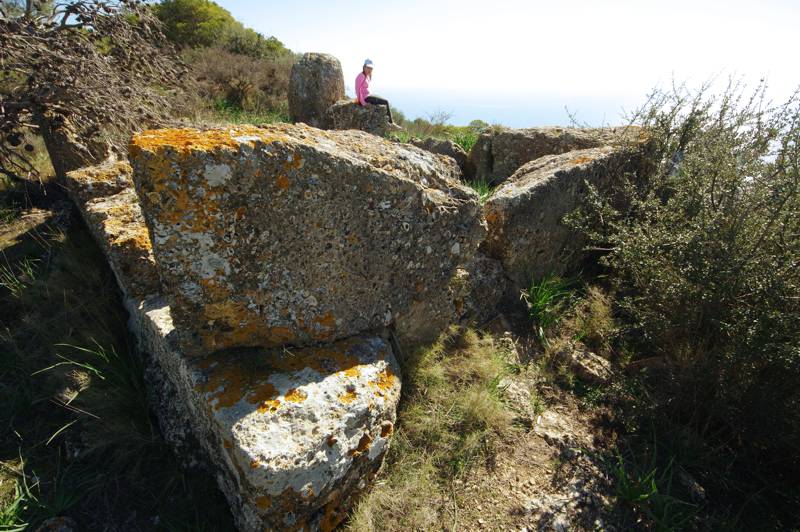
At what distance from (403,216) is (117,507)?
2498 mm

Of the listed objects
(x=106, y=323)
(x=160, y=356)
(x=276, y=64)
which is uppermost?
(x=276, y=64)

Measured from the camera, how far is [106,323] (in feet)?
10.9

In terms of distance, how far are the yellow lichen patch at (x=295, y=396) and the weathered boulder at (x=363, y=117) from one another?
699cm

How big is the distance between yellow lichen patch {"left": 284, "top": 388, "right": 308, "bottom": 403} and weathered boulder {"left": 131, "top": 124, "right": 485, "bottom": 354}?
0.37m

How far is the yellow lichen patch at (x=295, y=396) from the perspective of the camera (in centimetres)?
211

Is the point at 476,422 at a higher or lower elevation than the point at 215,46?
lower

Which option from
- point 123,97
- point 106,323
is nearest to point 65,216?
point 123,97

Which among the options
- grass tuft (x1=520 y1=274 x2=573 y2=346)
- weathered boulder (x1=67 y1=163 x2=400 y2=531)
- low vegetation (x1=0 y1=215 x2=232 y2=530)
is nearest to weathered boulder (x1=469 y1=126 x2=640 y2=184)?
grass tuft (x1=520 y1=274 x2=573 y2=346)

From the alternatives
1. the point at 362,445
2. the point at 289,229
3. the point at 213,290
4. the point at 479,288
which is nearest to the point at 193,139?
the point at 289,229

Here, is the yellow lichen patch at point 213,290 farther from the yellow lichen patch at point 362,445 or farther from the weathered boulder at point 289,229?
the yellow lichen patch at point 362,445

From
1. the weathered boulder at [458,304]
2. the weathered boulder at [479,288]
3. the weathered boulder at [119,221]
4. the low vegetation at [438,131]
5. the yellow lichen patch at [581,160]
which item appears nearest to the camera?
the weathered boulder at [119,221]

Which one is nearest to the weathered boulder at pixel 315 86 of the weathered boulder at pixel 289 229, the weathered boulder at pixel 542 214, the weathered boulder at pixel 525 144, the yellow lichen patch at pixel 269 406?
the weathered boulder at pixel 525 144

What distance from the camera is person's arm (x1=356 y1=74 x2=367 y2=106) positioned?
27.6 ft

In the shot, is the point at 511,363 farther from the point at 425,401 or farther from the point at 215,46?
the point at 215,46
